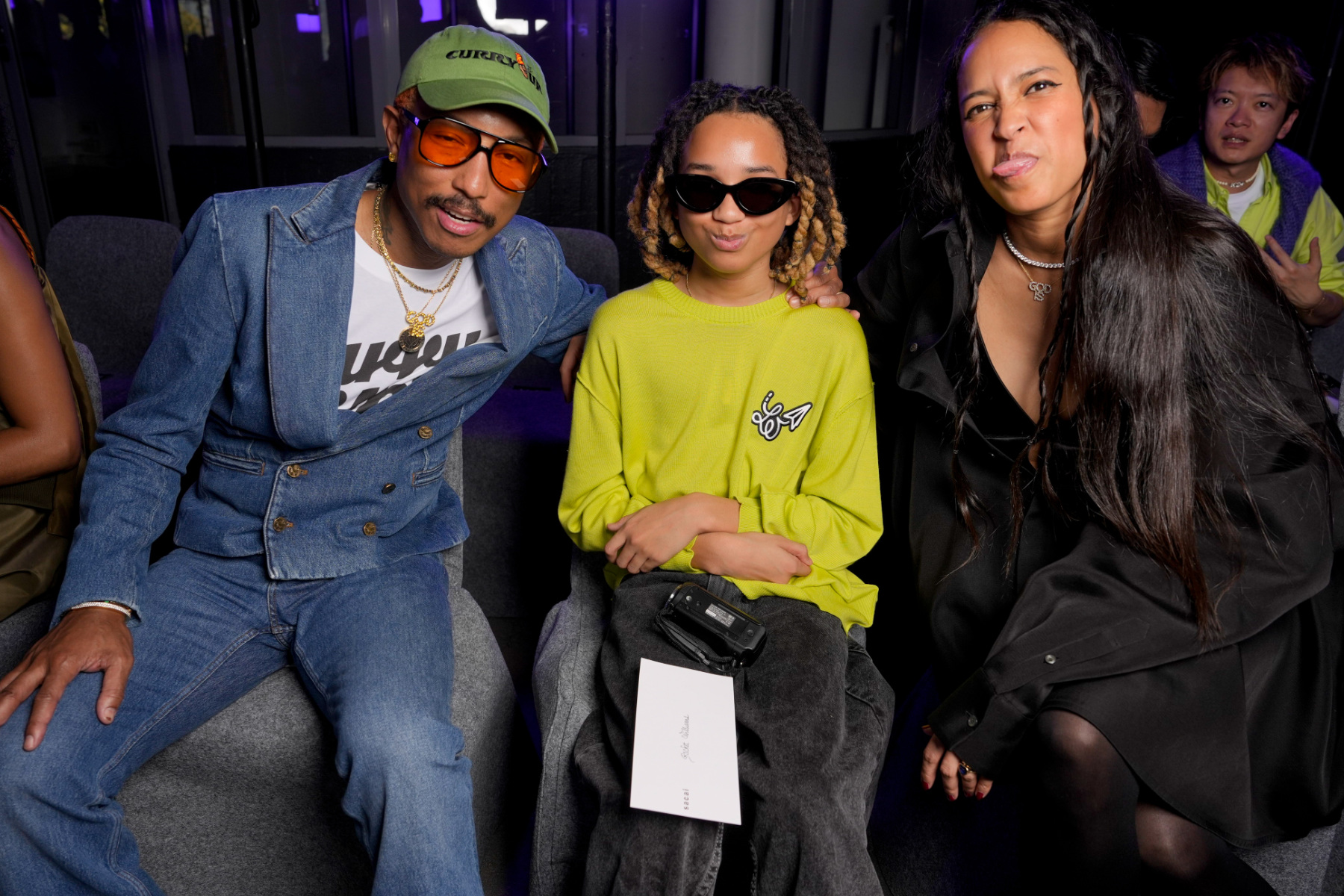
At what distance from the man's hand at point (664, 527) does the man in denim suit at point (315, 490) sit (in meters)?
0.37

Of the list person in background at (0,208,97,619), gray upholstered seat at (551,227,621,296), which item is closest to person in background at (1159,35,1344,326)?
gray upholstered seat at (551,227,621,296)

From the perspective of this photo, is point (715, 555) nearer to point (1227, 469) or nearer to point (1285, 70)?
point (1227, 469)

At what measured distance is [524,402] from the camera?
115 inches

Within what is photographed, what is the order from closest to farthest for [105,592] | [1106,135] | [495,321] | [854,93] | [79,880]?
[79,880]
[105,592]
[1106,135]
[495,321]
[854,93]

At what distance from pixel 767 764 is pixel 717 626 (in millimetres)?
240

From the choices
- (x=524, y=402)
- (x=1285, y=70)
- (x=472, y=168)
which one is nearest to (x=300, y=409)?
(x=472, y=168)

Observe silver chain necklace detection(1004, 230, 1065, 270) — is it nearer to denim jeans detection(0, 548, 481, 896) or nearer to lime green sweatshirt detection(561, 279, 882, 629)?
lime green sweatshirt detection(561, 279, 882, 629)

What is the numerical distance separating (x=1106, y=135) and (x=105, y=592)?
1.93 meters

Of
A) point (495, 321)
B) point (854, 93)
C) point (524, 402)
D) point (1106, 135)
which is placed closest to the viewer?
point (1106, 135)

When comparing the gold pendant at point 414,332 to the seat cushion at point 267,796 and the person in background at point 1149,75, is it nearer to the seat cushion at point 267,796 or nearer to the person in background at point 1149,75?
the seat cushion at point 267,796

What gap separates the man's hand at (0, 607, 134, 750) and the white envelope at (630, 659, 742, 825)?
0.83m

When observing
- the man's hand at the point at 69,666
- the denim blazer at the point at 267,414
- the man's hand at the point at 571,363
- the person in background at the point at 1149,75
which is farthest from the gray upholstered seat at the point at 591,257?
the man's hand at the point at 69,666

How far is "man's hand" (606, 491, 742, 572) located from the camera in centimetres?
165

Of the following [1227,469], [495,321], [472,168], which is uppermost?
[472,168]
